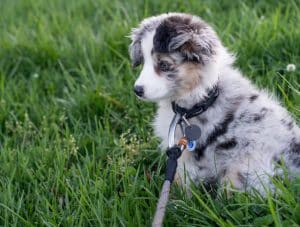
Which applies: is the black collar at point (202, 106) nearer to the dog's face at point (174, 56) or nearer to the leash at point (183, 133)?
the leash at point (183, 133)

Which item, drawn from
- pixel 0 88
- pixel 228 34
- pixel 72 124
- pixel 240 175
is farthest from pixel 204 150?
pixel 0 88

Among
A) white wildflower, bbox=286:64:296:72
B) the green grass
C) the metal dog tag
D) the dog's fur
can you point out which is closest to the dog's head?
the dog's fur

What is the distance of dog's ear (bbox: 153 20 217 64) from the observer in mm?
3426

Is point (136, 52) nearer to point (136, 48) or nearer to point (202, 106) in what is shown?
point (136, 48)

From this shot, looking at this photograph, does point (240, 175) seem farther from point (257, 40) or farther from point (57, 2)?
point (57, 2)

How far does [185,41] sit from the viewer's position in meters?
3.42

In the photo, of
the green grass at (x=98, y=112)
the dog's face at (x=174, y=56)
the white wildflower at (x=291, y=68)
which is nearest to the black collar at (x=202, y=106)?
the dog's face at (x=174, y=56)

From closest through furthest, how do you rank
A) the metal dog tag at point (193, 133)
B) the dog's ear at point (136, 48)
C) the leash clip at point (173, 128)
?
the leash clip at point (173, 128) < the metal dog tag at point (193, 133) < the dog's ear at point (136, 48)

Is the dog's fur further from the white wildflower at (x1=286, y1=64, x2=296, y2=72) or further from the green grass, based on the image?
the white wildflower at (x1=286, y1=64, x2=296, y2=72)

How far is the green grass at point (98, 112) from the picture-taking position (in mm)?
3320

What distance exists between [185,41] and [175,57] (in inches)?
4.5

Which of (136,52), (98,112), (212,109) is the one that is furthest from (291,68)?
(98,112)

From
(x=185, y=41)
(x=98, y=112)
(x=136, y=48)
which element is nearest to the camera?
(x=185, y=41)

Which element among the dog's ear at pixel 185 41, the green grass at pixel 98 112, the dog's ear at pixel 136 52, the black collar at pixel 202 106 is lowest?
the green grass at pixel 98 112
